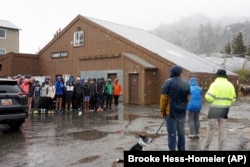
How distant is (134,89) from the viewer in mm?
25578

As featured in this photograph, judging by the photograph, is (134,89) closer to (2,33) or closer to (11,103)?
(11,103)

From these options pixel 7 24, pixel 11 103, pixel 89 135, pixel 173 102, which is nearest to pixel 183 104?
pixel 173 102

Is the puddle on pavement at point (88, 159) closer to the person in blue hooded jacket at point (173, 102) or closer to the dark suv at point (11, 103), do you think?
the person in blue hooded jacket at point (173, 102)

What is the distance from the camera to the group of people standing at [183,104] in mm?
7219

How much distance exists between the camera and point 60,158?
802 cm

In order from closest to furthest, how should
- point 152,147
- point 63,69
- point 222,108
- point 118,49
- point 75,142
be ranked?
point 222,108 → point 152,147 → point 75,142 → point 118,49 → point 63,69

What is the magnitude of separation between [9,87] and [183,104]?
6.34 meters

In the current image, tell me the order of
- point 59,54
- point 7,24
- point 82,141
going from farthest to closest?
1. point 7,24
2. point 59,54
3. point 82,141

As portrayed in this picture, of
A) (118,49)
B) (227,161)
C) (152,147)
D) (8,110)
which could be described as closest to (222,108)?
(152,147)

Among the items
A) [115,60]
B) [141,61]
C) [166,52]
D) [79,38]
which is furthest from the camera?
[79,38]

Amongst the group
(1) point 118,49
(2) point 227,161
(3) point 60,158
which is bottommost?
(3) point 60,158

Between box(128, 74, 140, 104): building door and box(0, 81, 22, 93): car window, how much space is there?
46.7ft

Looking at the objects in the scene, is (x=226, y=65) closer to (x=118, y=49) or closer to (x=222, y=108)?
(x=118, y=49)

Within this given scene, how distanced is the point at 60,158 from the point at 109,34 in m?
21.2
